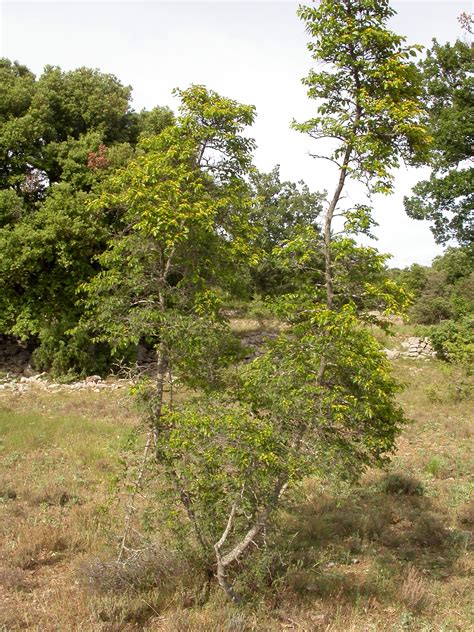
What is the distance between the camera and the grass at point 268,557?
5.74 m

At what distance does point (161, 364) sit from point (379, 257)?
2906mm

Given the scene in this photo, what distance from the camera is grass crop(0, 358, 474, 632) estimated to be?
574 cm

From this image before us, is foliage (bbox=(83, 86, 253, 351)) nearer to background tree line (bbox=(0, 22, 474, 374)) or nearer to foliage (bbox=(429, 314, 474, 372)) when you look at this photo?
background tree line (bbox=(0, 22, 474, 374))

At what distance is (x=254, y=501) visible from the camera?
5.81 metres

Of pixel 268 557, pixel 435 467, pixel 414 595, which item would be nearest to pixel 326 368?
pixel 268 557

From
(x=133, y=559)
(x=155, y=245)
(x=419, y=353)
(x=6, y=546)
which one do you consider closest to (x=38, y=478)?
(x=6, y=546)

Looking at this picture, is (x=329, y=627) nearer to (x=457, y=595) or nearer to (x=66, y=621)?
(x=457, y=595)

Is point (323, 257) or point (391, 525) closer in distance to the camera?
point (323, 257)

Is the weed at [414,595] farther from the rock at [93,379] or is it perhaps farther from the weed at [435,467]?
the rock at [93,379]

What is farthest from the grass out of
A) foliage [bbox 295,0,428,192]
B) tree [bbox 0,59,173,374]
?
tree [bbox 0,59,173,374]

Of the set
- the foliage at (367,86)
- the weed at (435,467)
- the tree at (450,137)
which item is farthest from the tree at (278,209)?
the foliage at (367,86)

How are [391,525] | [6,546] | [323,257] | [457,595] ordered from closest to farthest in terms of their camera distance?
[323,257], [457,595], [6,546], [391,525]

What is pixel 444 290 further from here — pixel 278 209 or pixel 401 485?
pixel 401 485

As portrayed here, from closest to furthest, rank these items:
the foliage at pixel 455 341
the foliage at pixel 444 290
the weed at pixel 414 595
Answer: the weed at pixel 414 595 → the foliage at pixel 455 341 → the foliage at pixel 444 290
